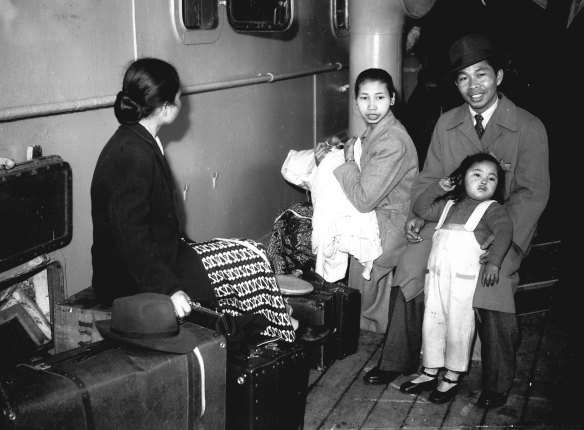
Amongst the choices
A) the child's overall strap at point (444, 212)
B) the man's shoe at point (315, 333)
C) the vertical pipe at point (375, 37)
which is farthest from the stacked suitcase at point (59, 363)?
the vertical pipe at point (375, 37)

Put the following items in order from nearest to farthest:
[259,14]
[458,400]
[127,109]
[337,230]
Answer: [127,109], [458,400], [337,230], [259,14]

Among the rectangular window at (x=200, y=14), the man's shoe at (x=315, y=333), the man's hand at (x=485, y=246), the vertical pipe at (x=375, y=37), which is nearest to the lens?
the man's hand at (x=485, y=246)

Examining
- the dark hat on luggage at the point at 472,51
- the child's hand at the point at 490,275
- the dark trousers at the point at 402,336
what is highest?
the dark hat on luggage at the point at 472,51

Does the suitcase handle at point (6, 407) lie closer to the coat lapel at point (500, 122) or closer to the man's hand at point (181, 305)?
the man's hand at point (181, 305)

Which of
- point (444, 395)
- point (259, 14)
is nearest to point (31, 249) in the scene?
point (444, 395)

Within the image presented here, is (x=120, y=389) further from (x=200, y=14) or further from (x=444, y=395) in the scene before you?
(x=200, y=14)

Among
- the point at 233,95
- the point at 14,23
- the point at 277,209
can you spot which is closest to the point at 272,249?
the point at 277,209

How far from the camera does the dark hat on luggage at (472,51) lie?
3.96m

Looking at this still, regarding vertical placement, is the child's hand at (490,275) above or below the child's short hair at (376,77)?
below

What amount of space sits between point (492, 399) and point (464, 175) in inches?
51.8

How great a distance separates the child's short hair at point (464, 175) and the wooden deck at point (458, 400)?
116 cm

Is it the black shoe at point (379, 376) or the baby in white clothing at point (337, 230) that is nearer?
the black shoe at point (379, 376)

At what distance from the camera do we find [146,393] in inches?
104

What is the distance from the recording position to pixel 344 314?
4375mm
